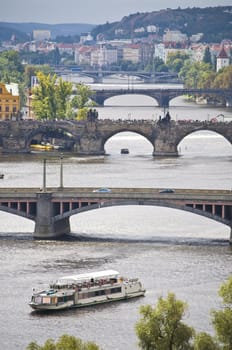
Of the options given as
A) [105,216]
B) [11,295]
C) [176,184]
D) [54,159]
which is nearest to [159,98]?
[54,159]

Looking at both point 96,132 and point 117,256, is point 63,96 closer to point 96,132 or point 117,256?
point 96,132

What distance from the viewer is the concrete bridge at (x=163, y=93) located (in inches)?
7146

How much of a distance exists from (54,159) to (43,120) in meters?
13.9

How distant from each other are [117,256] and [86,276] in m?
6.40

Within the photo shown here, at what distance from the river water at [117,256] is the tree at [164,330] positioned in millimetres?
4104

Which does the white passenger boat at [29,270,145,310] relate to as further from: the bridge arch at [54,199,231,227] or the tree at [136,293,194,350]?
the tree at [136,293,194,350]

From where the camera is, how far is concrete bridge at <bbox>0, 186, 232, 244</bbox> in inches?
3241

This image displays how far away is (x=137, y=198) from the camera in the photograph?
3278 inches

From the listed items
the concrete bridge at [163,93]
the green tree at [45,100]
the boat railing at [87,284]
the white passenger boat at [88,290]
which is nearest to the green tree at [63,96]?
the green tree at [45,100]

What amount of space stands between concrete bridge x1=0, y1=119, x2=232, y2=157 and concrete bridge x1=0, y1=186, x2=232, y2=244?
4349 centimetres

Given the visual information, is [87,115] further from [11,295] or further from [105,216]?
[11,295]


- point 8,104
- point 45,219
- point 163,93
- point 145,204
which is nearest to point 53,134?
point 8,104

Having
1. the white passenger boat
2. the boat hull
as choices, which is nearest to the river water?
the boat hull

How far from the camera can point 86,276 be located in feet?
236
